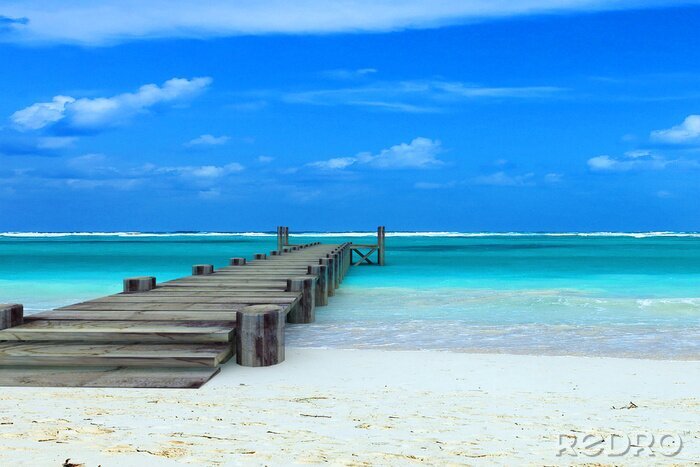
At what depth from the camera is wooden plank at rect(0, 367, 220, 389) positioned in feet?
19.0

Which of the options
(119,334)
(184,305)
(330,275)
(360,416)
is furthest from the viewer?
(330,275)

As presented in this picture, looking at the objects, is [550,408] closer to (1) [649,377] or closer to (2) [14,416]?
(1) [649,377]

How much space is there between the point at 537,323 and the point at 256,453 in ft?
29.8

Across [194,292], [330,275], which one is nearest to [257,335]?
[194,292]

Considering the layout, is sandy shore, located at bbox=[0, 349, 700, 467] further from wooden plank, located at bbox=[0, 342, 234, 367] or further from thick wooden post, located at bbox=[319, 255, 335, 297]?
thick wooden post, located at bbox=[319, 255, 335, 297]

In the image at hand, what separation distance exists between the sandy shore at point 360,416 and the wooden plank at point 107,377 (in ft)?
0.50

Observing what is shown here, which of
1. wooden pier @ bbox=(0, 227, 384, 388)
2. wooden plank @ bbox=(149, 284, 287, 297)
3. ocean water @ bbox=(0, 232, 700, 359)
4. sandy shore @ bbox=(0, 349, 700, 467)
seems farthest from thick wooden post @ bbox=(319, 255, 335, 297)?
sandy shore @ bbox=(0, 349, 700, 467)

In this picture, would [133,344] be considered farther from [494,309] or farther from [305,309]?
[494,309]

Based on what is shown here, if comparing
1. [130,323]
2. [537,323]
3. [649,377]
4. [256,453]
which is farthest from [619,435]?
[537,323]

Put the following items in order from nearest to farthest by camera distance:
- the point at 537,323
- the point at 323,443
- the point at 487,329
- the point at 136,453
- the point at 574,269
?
the point at 136,453 < the point at 323,443 < the point at 487,329 < the point at 537,323 < the point at 574,269

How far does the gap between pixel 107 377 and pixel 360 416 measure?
2412 mm

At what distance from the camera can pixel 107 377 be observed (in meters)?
6.00

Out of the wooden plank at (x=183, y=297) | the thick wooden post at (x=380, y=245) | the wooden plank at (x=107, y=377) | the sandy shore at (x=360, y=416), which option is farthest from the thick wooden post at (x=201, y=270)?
the thick wooden post at (x=380, y=245)

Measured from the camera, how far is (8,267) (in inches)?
1268
